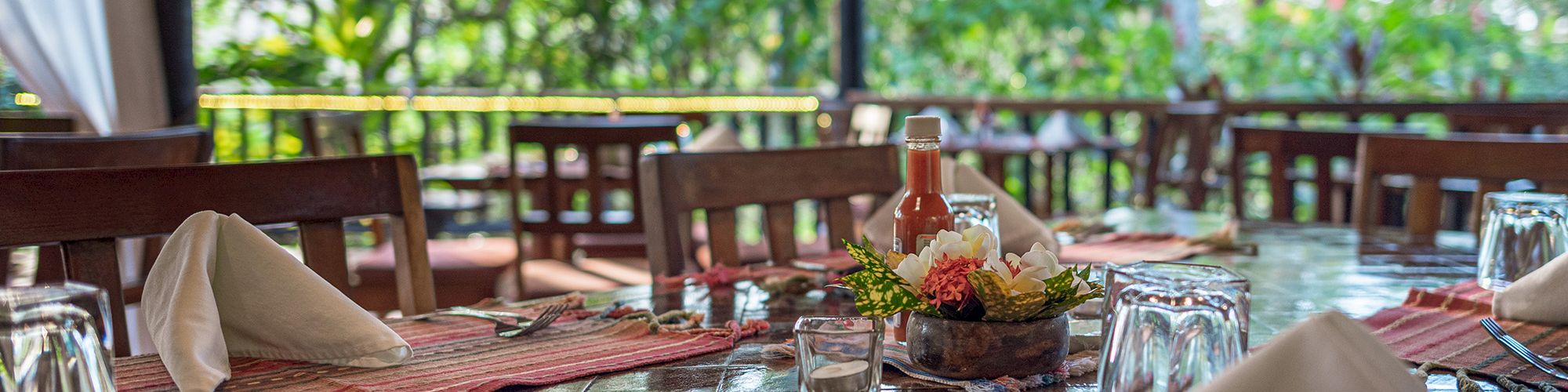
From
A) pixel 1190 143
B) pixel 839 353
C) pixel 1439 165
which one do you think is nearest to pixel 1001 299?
pixel 839 353

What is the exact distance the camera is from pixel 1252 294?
127 centimetres

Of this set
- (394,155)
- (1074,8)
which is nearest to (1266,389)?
(394,155)

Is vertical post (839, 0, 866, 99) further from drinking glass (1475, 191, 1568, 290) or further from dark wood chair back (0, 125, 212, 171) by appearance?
drinking glass (1475, 191, 1568, 290)

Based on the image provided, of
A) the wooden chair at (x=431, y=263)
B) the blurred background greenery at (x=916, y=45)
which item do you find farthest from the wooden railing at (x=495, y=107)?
the blurred background greenery at (x=916, y=45)

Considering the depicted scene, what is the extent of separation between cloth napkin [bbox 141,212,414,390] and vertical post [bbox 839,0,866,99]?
184 inches

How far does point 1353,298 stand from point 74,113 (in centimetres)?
309

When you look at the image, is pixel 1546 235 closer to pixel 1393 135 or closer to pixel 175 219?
pixel 1393 135

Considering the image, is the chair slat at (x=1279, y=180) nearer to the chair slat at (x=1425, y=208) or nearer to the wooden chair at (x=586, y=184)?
the chair slat at (x=1425, y=208)

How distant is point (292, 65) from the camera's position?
251 inches

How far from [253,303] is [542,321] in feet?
0.85

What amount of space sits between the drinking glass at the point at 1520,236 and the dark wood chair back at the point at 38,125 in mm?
2827

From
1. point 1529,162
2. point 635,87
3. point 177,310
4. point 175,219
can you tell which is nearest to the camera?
point 177,310

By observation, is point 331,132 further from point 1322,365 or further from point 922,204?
point 1322,365

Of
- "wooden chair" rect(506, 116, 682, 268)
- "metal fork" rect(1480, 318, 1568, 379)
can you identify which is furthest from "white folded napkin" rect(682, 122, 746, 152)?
"metal fork" rect(1480, 318, 1568, 379)
